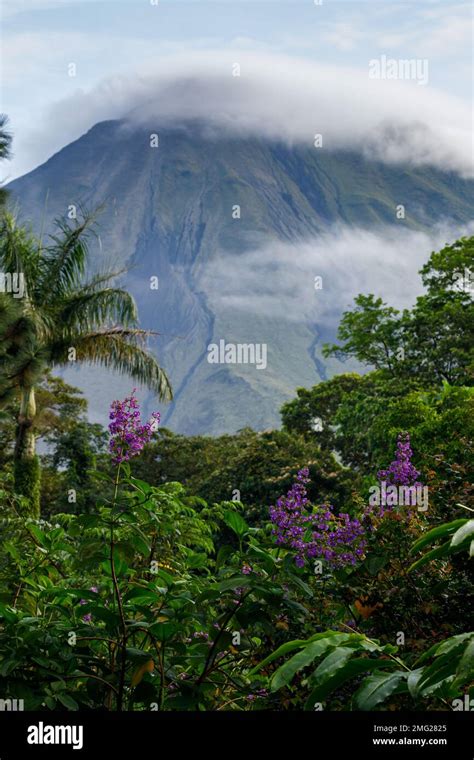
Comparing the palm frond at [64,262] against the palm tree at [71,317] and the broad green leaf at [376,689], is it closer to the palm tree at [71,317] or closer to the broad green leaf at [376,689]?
the palm tree at [71,317]

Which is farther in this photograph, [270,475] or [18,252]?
[270,475]

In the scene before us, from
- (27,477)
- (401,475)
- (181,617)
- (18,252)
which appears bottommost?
(181,617)

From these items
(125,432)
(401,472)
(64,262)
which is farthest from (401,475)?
(64,262)

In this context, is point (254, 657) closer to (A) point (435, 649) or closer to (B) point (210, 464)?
(A) point (435, 649)

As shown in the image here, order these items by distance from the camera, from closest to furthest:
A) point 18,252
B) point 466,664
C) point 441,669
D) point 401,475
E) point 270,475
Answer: point 466,664 < point 441,669 < point 401,475 < point 18,252 < point 270,475

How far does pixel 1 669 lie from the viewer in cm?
290

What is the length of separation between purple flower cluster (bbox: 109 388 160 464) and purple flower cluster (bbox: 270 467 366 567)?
60cm

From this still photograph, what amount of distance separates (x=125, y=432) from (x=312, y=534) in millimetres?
871

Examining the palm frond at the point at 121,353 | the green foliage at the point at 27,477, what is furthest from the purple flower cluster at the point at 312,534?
the palm frond at the point at 121,353

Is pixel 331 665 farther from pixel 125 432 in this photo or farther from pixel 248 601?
pixel 125 432

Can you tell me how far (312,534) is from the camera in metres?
3.67

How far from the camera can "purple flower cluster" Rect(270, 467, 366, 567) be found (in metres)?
3.61

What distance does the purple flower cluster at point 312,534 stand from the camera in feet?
11.8

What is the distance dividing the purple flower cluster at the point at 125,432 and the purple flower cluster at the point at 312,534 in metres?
0.60
